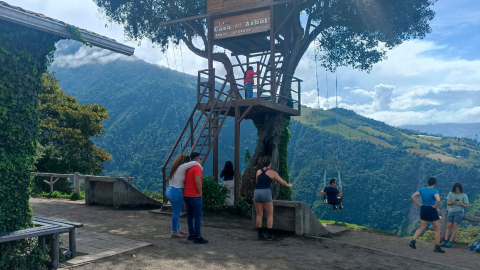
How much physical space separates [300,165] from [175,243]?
4340 inches

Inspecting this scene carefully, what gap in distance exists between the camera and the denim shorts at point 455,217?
396 inches

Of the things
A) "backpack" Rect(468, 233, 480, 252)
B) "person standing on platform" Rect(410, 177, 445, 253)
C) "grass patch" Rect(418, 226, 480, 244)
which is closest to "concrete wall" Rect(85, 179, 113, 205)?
"person standing on platform" Rect(410, 177, 445, 253)

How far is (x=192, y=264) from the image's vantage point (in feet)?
21.1

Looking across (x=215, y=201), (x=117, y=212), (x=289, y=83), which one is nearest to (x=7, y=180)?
(x=117, y=212)

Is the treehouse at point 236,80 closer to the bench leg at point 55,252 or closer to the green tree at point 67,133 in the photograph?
the bench leg at point 55,252

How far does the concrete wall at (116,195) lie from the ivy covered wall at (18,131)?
6652 mm

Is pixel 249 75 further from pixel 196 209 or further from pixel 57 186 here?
pixel 57 186

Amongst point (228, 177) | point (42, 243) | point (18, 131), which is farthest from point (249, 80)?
point (42, 243)

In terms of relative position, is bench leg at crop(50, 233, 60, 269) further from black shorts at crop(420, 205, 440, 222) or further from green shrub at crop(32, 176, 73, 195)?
green shrub at crop(32, 176, 73, 195)

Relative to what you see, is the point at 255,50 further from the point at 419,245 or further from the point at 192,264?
the point at 192,264

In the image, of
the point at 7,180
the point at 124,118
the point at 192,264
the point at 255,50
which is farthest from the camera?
the point at 124,118

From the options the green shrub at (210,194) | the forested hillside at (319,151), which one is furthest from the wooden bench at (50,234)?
the forested hillside at (319,151)

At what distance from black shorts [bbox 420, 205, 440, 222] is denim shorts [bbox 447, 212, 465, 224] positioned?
3.95ft

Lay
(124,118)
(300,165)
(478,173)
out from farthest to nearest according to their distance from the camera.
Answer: (124,118)
(300,165)
(478,173)
